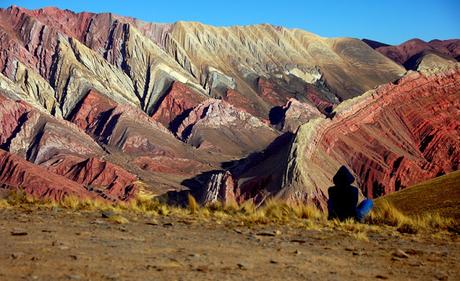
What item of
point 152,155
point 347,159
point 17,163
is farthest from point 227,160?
point 347,159

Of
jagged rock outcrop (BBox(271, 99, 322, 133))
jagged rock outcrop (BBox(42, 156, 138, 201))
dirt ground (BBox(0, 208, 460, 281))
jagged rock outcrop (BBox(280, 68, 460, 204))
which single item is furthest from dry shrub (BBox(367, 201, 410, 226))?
jagged rock outcrop (BBox(271, 99, 322, 133))

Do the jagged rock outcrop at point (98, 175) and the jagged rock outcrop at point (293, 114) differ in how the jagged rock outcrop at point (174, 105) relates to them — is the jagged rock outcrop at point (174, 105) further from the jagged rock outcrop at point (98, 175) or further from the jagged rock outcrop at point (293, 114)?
the jagged rock outcrop at point (98, 175)

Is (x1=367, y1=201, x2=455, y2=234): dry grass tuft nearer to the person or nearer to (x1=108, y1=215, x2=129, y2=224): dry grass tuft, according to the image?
the person

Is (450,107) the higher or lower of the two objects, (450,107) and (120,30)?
the lower

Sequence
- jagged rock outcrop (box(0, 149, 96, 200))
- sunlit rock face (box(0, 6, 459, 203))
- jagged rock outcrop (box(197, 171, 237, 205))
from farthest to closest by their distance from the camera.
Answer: jagged rock outcrop (box(0, 149, 96, 200)) → sunlit rock face (box(0, 6, 459, 203)) → jagged rock outcrop (box(197, 171, 237, 205))

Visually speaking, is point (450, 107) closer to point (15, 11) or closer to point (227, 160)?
point (227, 160)

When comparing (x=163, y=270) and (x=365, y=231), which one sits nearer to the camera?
(x=163, y=270)

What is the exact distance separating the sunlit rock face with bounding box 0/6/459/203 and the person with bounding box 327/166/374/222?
104 ft

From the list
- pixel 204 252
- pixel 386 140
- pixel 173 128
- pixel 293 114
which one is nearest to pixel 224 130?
pixel 173 128

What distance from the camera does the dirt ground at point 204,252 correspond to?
7.36m

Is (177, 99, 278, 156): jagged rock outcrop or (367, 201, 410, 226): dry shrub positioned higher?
(177, 99, 278, 156): jagged rock outcrop

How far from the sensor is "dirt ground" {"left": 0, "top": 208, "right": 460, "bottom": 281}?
24.1 ft

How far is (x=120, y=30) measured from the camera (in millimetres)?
196500

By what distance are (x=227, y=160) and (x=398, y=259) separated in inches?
5477
